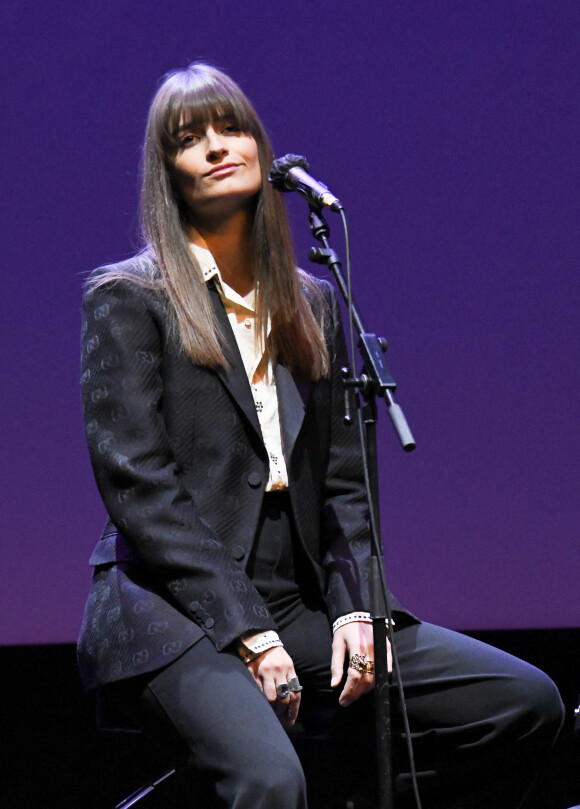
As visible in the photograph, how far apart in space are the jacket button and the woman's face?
0.52 meters

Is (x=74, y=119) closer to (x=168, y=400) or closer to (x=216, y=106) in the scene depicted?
(x=216, y=106)

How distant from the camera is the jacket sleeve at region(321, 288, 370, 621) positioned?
194 cm

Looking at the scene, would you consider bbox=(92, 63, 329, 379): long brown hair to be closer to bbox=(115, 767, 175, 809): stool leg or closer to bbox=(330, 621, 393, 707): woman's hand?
bbox=(330, 621, 393, 707): woman's hand

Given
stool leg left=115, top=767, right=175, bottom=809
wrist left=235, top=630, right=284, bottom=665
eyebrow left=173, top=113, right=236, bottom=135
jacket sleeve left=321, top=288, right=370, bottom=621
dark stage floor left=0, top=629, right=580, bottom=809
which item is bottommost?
dark stage floor left=0, top=629, right=580, bottom=809

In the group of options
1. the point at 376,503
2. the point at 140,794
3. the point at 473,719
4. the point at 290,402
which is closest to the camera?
the point at 376,503

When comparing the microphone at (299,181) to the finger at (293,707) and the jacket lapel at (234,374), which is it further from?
the finger at (293,707)

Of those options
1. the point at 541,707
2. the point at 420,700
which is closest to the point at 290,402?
the point at 420,700

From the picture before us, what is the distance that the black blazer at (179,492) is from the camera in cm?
175

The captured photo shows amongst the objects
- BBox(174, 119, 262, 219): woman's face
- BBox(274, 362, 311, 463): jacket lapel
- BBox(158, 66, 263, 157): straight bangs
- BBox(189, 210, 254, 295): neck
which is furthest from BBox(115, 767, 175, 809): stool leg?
BBox(158, 66, 263, 157): straight bangs

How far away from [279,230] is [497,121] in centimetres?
163

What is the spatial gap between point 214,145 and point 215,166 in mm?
38

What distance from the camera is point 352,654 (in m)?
1.84

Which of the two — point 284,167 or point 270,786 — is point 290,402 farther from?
point 270,786

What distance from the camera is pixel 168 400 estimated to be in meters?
1.93
